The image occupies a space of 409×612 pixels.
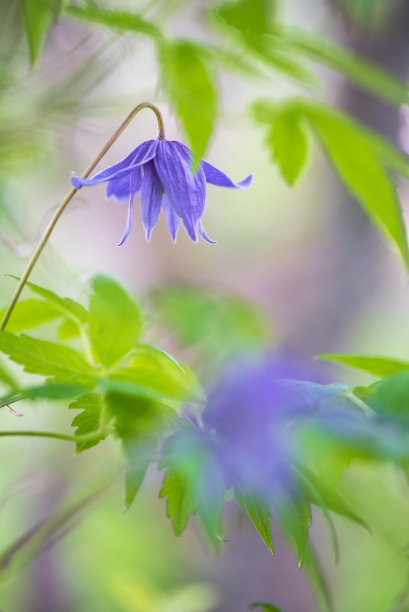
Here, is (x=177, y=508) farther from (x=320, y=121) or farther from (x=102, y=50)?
(x=102, y=50)

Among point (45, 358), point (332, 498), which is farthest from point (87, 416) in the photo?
point (332, 498)

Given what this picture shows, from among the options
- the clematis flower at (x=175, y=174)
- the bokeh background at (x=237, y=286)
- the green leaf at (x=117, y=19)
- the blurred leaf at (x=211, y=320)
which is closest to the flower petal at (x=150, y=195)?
the clematis flower at (x=175, y=174)

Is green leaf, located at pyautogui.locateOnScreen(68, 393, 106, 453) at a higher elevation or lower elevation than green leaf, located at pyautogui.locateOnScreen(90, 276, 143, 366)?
lower

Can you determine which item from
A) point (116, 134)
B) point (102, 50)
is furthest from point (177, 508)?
point (102, 50)

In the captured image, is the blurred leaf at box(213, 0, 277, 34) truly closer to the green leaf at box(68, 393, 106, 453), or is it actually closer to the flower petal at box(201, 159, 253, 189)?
the flower petal at box(201, 159, 253, 189)

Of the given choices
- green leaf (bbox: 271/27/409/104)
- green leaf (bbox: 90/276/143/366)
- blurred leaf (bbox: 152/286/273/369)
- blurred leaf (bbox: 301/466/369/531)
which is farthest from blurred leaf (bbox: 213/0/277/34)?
blurred leaf (bbox: 152/286/273/369)

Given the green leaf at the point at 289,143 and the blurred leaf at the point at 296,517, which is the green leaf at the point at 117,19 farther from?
the blurred leaf at the point at 296,517
